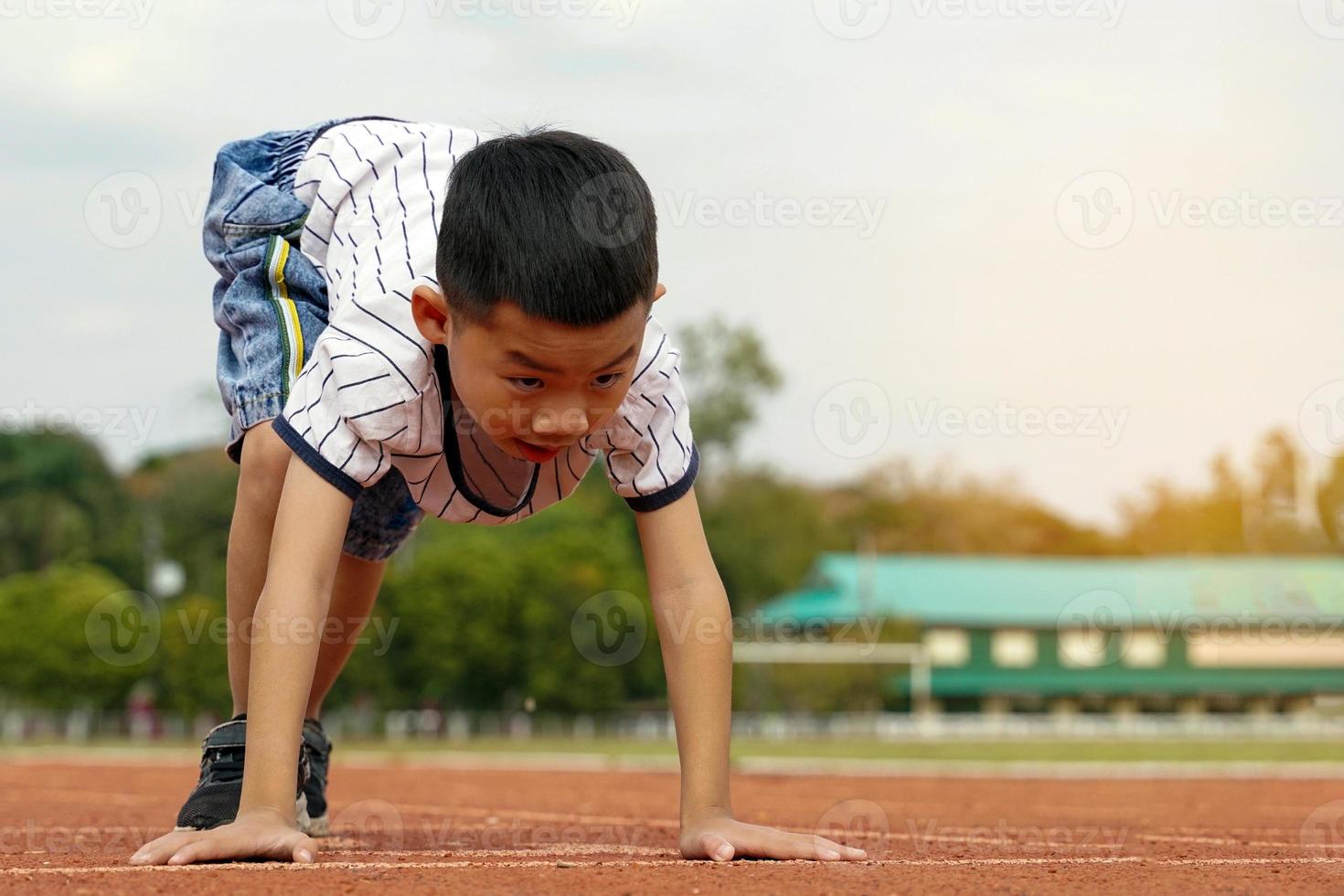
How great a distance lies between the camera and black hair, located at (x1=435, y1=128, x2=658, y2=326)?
2.73 metres

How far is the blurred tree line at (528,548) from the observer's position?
133ft

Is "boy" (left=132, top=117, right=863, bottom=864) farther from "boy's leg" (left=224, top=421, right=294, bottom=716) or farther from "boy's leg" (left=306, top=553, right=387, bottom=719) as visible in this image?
"boy's leg" (left=306, top=553, right=387, bottom=719)

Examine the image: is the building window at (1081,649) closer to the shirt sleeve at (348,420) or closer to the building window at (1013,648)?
the building window at (1013,648)

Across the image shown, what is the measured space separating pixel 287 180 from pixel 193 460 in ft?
157

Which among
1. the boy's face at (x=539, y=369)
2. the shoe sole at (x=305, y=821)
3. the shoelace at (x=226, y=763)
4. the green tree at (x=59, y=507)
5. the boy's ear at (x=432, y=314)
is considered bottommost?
the shoe sole at (x=305, y=821)

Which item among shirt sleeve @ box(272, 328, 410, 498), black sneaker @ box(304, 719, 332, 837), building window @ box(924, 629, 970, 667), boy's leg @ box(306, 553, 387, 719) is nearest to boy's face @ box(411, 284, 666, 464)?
shirt sleeve @ box(272, 328, 410, 498)

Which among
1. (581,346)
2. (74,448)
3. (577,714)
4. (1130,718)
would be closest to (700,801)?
(581,346)

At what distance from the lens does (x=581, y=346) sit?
2742 millimetres

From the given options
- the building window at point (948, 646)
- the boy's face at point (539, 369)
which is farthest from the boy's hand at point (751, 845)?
the building window at point (948, 646)

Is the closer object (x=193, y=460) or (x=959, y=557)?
(x=193, y=460)

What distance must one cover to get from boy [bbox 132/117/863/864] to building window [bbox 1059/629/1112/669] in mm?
48871

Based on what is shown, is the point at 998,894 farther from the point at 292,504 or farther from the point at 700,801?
the point at 292,504

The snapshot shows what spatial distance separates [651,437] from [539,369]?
540 millimetres

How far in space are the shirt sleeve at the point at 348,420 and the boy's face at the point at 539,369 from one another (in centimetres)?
15
